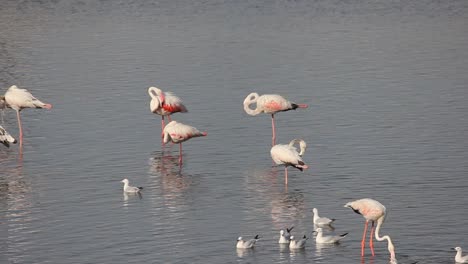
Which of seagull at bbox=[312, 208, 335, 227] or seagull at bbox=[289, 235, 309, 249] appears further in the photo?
seagull at bbox=[312, 208, 335, 227]

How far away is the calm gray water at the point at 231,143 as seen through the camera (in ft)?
62.3

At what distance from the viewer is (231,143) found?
26266 mm

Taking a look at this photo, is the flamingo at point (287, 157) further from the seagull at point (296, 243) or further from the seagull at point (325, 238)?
the seagull at point (296, 243)

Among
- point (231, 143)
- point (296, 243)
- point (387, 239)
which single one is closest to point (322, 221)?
point (296, 243)

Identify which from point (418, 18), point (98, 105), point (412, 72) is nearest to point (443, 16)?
point (418, 18)

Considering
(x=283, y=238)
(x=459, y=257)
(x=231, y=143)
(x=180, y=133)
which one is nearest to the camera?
(x=459, y=257)

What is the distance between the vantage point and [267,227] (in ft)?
63.9

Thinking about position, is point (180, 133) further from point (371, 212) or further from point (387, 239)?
point (387, 239)

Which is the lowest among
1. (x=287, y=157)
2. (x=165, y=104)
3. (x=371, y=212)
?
(x=371, y=212)

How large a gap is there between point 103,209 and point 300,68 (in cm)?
1698

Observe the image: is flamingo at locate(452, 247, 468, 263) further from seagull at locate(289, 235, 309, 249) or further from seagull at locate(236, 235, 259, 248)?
seagull at locate(236, 235, 259, 248)

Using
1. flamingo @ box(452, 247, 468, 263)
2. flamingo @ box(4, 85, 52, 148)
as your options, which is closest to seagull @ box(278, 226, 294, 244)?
flamingo @ box(452, 247, 468, 263)

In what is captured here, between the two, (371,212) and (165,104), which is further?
(165,104)

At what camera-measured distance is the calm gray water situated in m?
19.0
